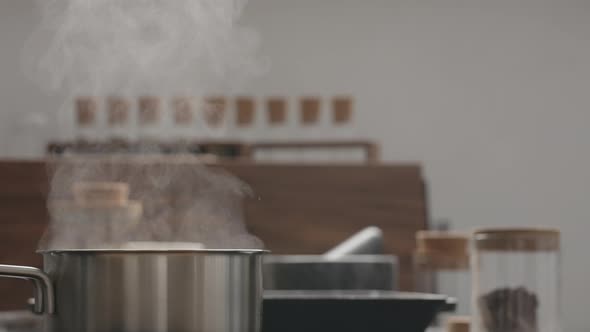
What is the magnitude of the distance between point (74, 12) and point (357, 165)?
1.48 m

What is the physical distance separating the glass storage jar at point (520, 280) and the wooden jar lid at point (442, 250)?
32cm

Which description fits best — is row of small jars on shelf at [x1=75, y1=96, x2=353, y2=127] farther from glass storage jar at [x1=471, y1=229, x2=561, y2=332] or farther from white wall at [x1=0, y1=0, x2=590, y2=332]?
glass storage jar at [x1=471, y1=229, x2=561, y2=332]

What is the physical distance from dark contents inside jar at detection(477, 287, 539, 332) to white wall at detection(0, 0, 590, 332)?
4656 mm

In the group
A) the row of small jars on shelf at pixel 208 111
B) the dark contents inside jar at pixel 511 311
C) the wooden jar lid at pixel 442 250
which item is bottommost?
the dark contents inside jar at pixel 511 311

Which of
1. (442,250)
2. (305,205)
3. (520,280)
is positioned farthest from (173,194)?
(520,280)

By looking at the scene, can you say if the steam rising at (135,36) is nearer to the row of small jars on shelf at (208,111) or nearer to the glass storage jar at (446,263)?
the glass storage jar at (446,263)

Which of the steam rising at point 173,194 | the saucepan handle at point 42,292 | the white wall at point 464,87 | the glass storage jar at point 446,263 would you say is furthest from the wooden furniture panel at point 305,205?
the white wall at point 464,87

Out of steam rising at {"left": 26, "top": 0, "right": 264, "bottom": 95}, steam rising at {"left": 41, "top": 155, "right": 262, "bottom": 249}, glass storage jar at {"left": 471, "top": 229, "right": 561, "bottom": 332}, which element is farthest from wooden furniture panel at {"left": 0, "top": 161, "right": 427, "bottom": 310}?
glass storage jar at {"left": 471, "top": 229, "right": 561, "bottom": 332}

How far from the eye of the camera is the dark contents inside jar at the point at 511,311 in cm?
78

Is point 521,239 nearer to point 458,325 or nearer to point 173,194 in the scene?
point 458,325

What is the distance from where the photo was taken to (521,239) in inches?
A: 30.5

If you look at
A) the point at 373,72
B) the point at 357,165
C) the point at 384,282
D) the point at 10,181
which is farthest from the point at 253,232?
the point at 373,72

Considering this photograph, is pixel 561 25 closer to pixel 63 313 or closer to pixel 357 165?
pixel 357 165

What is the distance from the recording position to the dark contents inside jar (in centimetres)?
78
